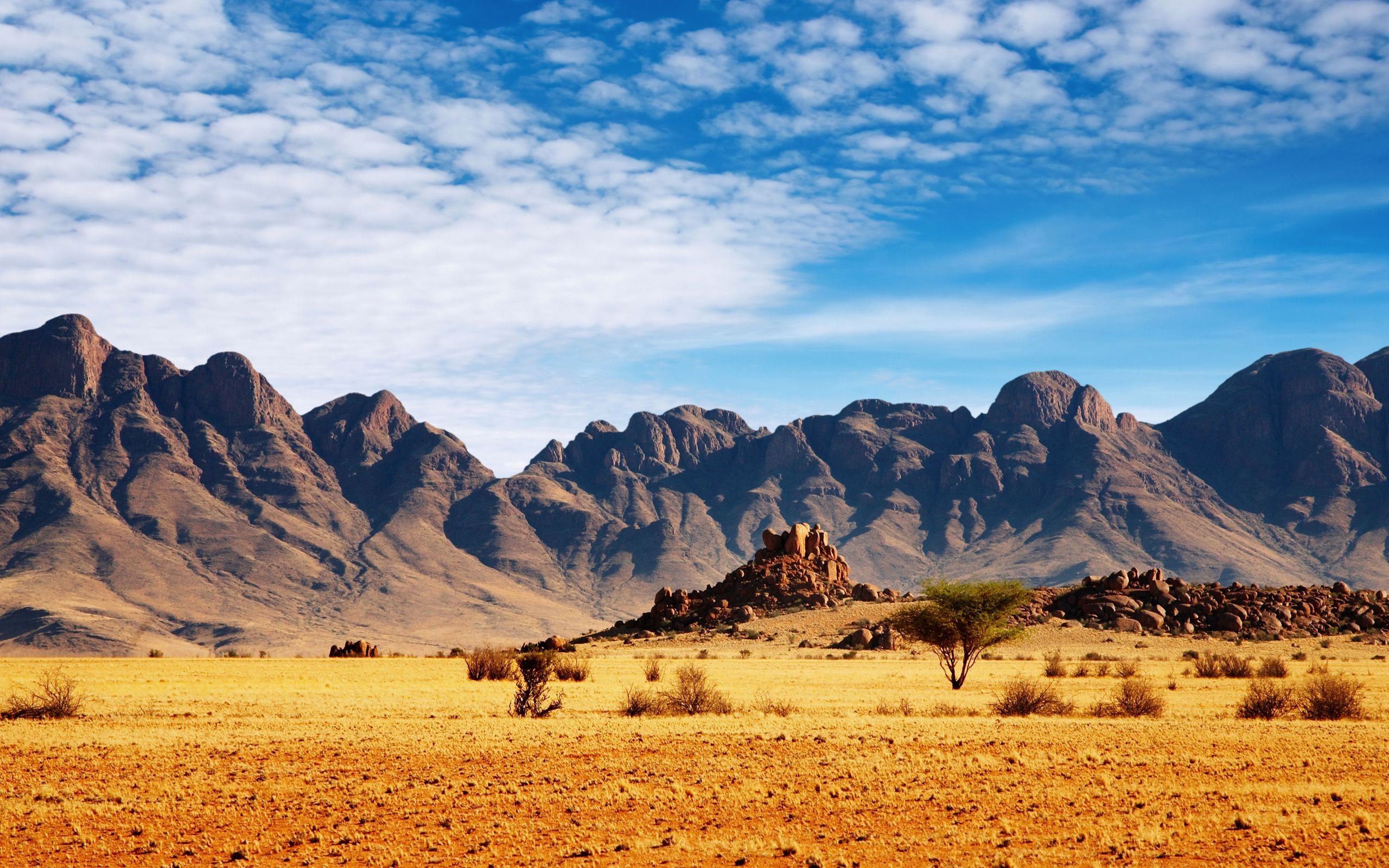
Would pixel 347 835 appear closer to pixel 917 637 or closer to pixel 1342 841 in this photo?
pixel 1342 841

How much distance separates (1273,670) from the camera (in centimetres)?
4181

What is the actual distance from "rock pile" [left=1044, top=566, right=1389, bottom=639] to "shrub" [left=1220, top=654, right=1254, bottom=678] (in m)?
27.3

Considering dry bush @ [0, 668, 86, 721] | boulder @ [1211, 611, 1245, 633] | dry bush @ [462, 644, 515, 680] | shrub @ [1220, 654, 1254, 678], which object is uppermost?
dry bush @ [0, 668, 86, 721]

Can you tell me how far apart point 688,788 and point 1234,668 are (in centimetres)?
3375

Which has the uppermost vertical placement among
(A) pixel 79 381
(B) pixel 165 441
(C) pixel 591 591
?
(A) pixel 79 381

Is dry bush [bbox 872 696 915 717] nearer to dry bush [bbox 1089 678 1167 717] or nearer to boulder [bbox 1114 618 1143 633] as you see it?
dry bush [bbox 1089 678 1167 717]

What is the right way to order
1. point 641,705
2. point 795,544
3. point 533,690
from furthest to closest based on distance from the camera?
point 795,544 → point 533,690 → point 641,705

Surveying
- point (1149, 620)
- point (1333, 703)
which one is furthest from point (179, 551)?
point (1333, 703)

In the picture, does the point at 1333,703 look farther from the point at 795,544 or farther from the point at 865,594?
the point at 795,544

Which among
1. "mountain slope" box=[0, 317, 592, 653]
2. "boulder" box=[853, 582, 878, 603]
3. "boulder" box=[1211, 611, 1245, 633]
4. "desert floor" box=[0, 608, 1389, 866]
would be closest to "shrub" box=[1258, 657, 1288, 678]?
"desert floor" box=[0, 608, 1389, 866]

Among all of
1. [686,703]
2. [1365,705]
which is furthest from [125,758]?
[1365,705]

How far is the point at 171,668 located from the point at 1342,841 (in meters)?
49.6

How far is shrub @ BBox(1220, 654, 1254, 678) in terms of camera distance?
43531 millimetres

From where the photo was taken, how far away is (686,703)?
29734 millimetres
